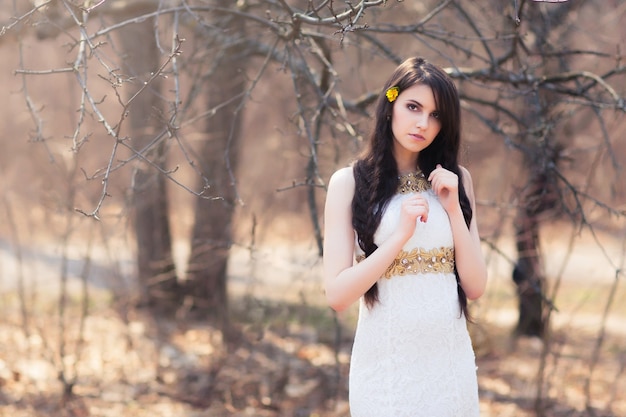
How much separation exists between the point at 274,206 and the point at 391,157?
16.9ft

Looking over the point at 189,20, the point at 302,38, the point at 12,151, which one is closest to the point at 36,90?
the point at 12,151

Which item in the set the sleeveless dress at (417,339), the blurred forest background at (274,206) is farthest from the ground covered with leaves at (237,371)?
the sleeveless dress at (417,339)

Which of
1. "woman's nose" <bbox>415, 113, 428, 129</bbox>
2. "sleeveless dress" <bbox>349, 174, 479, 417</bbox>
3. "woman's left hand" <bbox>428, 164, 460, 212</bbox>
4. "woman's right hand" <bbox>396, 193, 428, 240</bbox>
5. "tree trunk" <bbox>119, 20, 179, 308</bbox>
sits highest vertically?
"tree trunk" <bbox>119, 20, 179, 308</bbox>

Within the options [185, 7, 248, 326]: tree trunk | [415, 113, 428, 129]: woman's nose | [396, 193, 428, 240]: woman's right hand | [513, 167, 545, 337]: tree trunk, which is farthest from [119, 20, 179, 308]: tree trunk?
[396, 193, 428, 240]: woman's right hand

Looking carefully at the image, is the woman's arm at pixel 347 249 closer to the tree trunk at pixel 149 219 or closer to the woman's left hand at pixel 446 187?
the woman's left hand at pixel 446 187

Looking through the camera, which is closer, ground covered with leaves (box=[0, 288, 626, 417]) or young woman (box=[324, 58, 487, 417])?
young woman (box=[324, 58, 487, 417])

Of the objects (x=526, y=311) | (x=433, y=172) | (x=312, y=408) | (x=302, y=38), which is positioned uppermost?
(x=302, y=38)

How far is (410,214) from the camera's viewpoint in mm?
2027

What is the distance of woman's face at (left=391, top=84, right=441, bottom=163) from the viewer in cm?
215

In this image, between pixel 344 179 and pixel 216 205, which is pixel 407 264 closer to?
pixel 344 179

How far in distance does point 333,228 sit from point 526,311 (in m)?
5.50

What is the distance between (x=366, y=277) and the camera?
6.75ft

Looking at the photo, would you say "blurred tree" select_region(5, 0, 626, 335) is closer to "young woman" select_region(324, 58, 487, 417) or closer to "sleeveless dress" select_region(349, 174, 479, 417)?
"young woman" select_region(324, 58, 487, 417)

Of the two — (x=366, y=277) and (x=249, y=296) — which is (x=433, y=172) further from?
(x=249, y=296)
